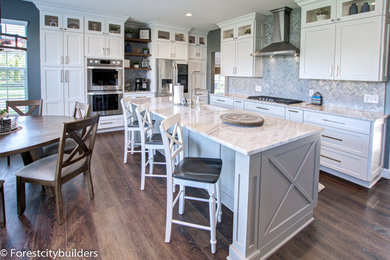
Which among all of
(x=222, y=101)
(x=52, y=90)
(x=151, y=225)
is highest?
(x=52, y=90)

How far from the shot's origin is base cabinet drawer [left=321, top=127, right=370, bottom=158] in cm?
309

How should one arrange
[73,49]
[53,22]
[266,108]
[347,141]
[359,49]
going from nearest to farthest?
[347,141] → [359,49] → [266,108] → [53,22] → [73,49]

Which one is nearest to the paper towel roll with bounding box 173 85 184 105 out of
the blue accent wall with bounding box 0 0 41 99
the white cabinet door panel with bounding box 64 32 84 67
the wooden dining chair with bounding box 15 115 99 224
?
the wooden dining chair with bounding box 15 115 99 224

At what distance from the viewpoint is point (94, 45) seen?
546 cm

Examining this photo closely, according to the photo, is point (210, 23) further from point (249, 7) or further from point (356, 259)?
point (356, 259)

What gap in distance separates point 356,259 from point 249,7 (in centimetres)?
443

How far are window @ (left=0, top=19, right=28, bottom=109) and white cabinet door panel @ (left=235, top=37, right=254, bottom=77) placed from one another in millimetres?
4333

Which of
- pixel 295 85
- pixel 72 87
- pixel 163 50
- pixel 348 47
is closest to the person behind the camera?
pixel 348 47

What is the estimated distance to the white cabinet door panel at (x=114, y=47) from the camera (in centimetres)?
563

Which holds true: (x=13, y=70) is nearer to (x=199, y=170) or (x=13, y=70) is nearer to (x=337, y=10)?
(x=199, y=170)

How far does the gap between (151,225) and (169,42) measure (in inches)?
207

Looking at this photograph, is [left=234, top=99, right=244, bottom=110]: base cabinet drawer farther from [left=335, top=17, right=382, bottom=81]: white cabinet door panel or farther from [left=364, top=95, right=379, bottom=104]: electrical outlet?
[left=364, top=95, right=379, bottom=104]: electrical outlet

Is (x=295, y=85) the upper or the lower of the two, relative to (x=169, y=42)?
lower

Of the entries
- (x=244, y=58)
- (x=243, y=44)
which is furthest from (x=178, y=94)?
(x=243, y=44)
